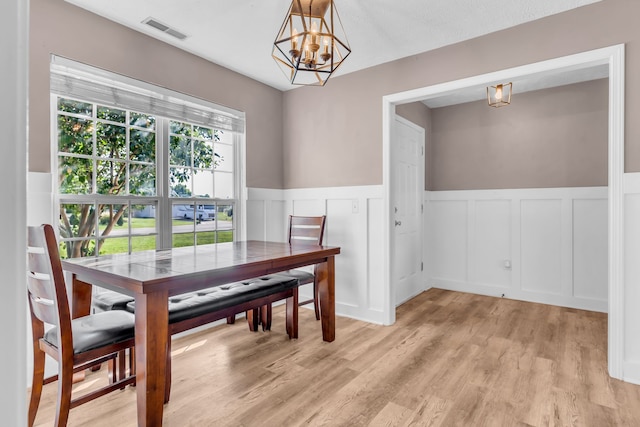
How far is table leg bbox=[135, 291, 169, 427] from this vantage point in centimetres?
157

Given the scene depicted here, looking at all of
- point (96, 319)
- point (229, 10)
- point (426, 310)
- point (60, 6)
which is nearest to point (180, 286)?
point (96, 319)

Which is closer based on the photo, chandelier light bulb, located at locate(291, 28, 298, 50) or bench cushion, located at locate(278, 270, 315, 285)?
chandelier light bulb, located at locate(291, 28, 298, 50)

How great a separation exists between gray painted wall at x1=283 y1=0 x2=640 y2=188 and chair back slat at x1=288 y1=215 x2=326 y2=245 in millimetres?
528

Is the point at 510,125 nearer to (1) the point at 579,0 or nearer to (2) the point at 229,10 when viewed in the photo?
(1) the point at 579,0

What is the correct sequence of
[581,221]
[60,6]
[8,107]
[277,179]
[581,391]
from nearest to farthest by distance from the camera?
1. [8,107]
2. [581,391]
3. [60,6]
4. [581,221]
5. [277,179]

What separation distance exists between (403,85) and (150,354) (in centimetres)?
283

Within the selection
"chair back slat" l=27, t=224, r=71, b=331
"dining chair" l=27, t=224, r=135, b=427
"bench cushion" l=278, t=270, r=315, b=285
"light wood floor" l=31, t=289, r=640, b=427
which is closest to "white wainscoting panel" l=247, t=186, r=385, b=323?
"light wood floor" l=31, t=289, r=640, b=427

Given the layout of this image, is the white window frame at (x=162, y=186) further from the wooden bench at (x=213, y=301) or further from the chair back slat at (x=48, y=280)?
the chair back slat at (x=48, y=280)

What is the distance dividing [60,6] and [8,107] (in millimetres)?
2764

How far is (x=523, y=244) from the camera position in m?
3.91

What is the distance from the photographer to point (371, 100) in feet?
11.0

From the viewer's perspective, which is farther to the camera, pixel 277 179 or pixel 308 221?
pixel 277 179

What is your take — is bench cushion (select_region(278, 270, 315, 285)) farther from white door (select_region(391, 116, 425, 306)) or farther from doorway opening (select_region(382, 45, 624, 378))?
doorway opening (select_region(382, 45, 624, 378))

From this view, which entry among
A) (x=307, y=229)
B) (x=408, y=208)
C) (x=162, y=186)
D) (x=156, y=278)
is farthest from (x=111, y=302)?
(x=408, y=208)
